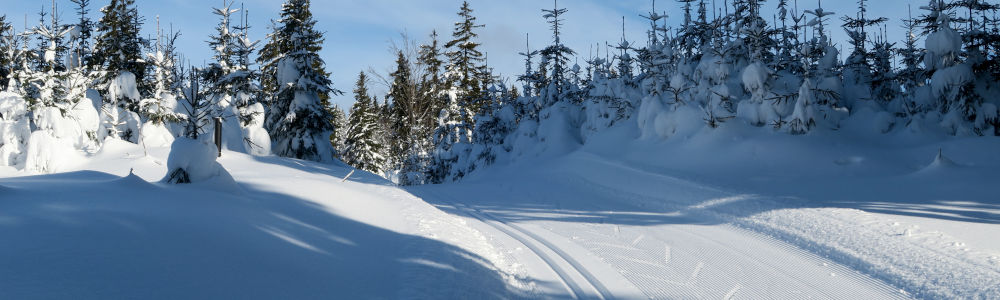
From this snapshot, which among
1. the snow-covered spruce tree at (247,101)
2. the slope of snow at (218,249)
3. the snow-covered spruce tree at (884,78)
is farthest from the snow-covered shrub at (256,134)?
the snow-covered spruce tree at (884,78)

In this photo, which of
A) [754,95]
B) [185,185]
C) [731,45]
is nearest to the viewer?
[185,185]

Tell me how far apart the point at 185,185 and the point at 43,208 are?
9.11ft

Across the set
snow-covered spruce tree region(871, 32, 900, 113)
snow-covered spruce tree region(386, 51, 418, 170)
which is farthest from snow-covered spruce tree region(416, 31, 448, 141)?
snow-covered spruce tree region(871, 32, 900, 113)

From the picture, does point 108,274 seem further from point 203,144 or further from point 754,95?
point 754,95

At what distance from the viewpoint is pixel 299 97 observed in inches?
917

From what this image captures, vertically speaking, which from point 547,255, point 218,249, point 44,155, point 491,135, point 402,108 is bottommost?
point 547,255

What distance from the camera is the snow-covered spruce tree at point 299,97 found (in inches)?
914

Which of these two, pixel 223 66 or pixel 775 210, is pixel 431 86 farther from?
pixel 775 210

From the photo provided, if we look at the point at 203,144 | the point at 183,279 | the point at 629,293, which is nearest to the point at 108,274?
the point at 183,279

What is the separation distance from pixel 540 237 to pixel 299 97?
1861 cm

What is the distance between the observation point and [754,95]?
1530cm

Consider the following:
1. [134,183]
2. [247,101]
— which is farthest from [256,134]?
[134,183]

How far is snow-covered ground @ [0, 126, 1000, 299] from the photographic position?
3.74m

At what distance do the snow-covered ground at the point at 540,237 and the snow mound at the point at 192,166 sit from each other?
0.21m
